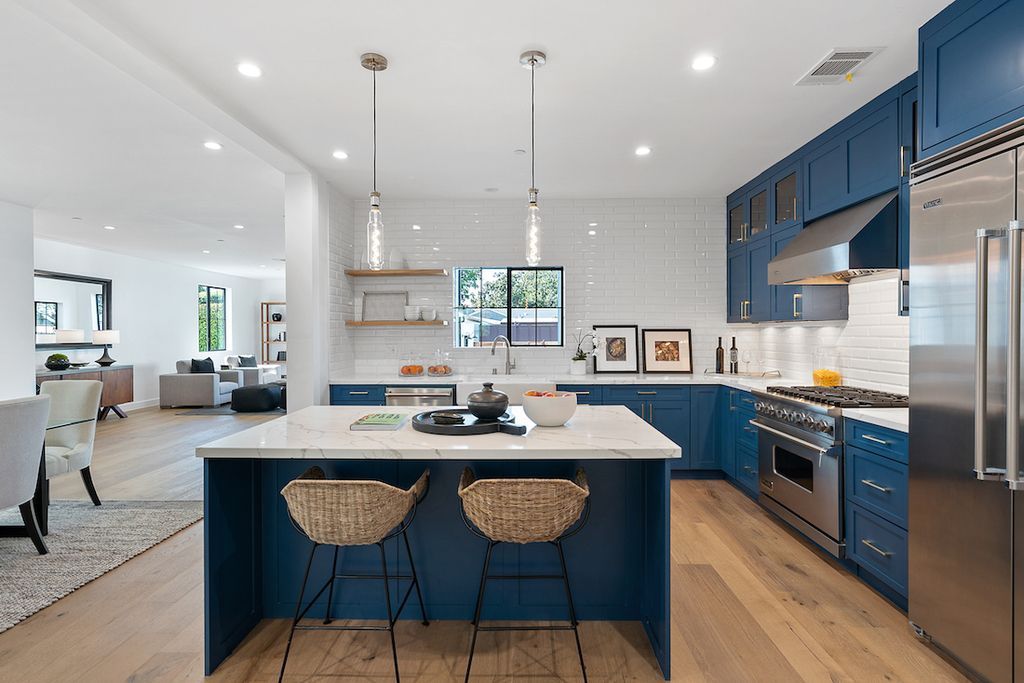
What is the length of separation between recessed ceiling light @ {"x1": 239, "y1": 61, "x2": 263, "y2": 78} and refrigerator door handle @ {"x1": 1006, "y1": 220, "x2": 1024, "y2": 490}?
10.7 feet

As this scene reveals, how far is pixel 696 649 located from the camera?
2338 mm

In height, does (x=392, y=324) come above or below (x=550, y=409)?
above

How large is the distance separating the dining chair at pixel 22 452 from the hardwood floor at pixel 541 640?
67cm

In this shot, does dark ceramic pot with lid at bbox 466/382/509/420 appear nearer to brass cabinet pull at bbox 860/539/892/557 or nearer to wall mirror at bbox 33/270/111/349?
brass cabinet pull at bbox 860/539/892/557

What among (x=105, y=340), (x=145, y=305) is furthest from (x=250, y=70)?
(x=145, y=305)

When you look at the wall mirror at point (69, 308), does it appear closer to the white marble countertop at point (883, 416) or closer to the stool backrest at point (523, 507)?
the stool backrest at point (523, 507)

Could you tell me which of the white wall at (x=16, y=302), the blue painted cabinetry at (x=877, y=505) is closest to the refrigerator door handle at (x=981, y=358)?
the blue painted cabinetry at (x=877, y=505)

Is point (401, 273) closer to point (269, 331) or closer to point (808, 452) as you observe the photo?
point (808, 452)

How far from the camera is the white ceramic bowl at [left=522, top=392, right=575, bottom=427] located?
2439 millimetres

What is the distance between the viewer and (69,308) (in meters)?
8.58

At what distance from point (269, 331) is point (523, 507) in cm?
1357

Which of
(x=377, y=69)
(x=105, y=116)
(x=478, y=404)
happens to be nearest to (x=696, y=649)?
(x=478, y=404)

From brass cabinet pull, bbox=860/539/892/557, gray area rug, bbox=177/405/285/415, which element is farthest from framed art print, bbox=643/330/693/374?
gray area rug, bbox=177/405/285/415

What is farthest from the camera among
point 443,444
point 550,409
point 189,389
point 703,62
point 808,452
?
point 189,389
